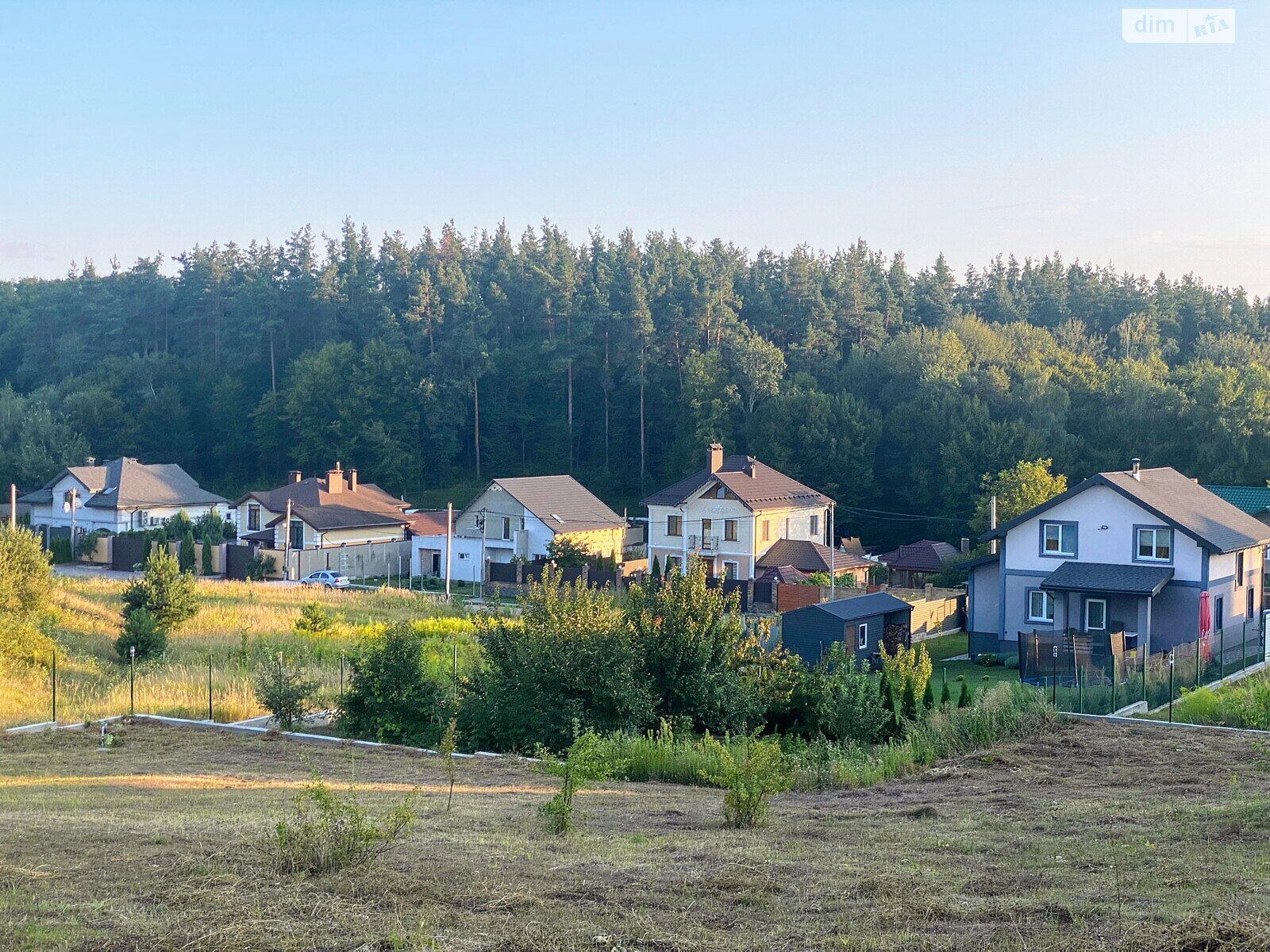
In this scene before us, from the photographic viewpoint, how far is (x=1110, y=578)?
31953 mm

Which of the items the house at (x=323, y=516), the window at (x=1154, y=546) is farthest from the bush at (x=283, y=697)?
the house at (x=323, y=516)

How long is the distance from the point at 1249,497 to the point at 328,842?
49.8 metres

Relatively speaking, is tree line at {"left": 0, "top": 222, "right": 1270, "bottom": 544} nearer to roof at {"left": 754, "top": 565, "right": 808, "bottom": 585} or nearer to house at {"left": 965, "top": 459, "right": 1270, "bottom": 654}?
roof at {"left": 754, "top": 565, "right": 808, "bottom": 585}

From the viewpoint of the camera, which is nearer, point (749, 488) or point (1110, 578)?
point (1110, 578)

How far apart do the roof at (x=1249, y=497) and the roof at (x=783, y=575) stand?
17.2 meters

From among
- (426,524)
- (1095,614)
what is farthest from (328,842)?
(426,524)

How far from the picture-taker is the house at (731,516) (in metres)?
51.4

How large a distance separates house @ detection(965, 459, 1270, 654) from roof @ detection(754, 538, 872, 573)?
1298cm

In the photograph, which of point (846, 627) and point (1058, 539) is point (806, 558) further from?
point (846, 627)

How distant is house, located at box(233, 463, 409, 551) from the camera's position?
183 feet

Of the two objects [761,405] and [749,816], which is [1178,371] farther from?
[749,816]

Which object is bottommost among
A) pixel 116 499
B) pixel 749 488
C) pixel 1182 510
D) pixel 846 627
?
pixel 846 627

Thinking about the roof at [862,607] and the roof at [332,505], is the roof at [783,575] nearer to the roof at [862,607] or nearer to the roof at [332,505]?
the roof at [862,607]

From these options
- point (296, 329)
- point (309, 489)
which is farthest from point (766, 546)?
point (296, 329)
